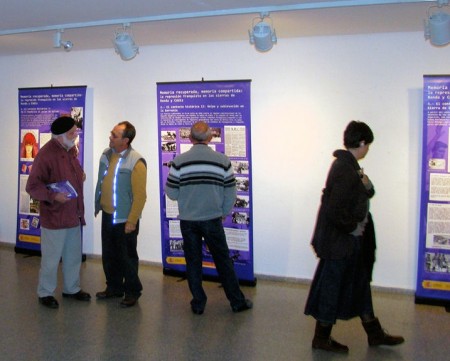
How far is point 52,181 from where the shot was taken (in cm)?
391

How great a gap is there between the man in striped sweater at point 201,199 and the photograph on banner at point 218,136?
73 cm

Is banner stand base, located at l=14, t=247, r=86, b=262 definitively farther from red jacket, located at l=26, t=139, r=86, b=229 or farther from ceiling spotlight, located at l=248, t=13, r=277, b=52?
ceiling spotlight, located at l=248, t=13, r=277, b=52

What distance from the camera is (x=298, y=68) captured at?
178 inches

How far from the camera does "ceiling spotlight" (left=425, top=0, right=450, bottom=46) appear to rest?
341 cm

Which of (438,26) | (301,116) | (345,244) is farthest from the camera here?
(301,116)

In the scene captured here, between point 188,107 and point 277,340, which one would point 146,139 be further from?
point 277,340

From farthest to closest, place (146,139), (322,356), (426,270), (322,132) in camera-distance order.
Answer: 1. (146,139)
2. (322,132)
3. (426,270)
4. (322,356)

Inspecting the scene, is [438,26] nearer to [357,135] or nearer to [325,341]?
[357,135]

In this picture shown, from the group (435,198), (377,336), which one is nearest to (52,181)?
(377,336)

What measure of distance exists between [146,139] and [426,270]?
3.04 metres

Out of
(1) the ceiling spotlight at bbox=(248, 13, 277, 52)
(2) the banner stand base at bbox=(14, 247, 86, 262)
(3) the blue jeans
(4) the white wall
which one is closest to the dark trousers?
(3) the blue jeans

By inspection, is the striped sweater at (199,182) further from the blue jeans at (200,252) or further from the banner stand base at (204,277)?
the banner stand base at (204,277)

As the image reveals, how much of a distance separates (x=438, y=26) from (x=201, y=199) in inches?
84.6

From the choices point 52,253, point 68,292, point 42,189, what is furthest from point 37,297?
point 42,189
